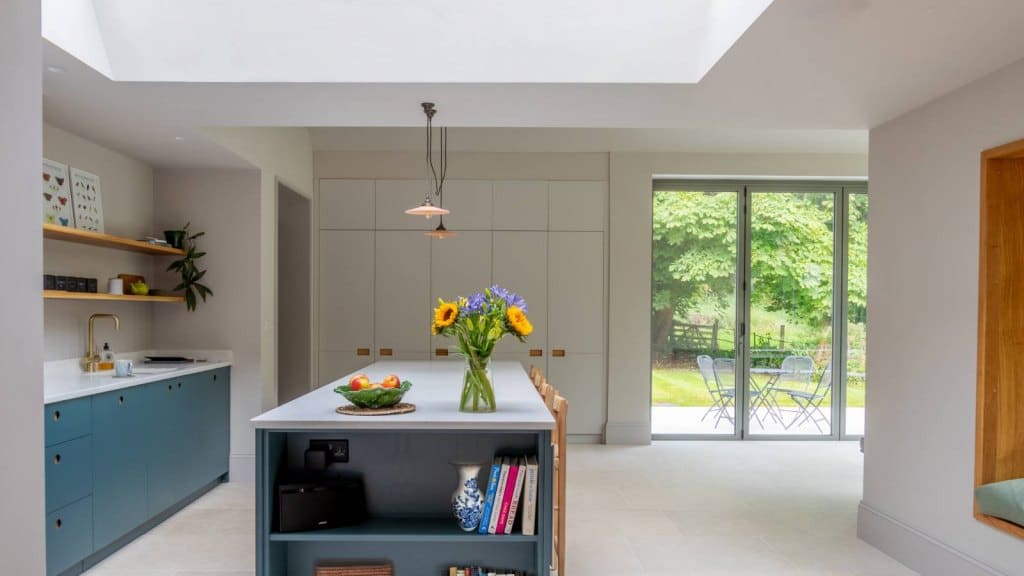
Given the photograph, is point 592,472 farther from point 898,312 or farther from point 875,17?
point 875,17

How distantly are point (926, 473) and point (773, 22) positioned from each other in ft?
8.04

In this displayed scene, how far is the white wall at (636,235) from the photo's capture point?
21.1ft

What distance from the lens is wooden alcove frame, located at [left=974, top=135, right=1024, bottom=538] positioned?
118 inches

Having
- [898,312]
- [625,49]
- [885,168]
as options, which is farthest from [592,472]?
[625,49]

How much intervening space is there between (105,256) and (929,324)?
16.5 ft

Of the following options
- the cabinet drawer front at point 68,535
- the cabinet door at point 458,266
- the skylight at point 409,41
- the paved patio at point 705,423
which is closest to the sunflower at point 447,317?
the skylight at point 409,41

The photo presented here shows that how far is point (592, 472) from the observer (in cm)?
543

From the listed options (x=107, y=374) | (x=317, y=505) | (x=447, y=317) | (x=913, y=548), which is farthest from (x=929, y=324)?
(x=107, y=374)

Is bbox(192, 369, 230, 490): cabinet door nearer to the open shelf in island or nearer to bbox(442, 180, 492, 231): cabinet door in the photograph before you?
the open shelf in island

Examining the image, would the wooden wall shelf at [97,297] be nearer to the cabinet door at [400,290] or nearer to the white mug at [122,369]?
the white mug at [122,369]

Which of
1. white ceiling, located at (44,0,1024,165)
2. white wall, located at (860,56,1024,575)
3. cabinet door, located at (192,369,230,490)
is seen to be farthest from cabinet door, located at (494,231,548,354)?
white wall, located at (860,56,1024,575)

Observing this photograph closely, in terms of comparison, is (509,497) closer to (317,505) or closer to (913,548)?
(317,505)

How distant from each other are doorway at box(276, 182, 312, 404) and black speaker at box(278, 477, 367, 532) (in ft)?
12.6

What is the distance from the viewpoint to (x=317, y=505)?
268 centimetres
